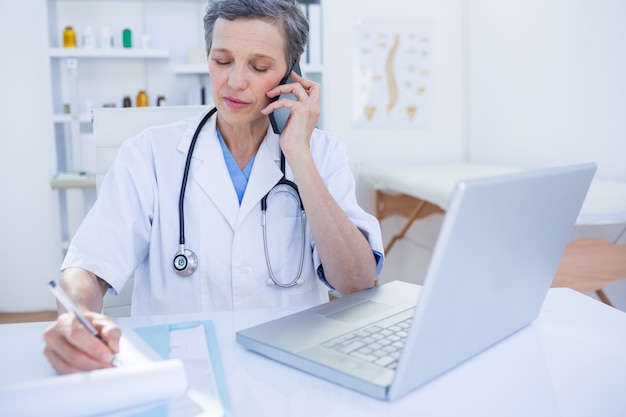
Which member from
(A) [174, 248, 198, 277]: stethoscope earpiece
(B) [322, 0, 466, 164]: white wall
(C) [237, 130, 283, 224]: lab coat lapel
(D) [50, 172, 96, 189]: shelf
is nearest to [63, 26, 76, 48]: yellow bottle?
(D) [50, 172, 96, 189]: shelf

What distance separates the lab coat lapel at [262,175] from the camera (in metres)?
1.25

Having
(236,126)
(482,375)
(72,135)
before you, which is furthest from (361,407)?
(72,135)

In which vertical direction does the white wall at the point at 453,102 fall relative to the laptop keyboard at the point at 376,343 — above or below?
above

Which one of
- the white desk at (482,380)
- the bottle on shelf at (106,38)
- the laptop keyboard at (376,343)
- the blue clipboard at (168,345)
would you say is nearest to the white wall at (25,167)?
the bottle on shelf at (106,38)

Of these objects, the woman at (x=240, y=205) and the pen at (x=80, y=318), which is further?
the woman at (x=240, y=205)

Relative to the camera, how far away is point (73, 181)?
109 inches

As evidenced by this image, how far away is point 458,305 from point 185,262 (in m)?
0.71

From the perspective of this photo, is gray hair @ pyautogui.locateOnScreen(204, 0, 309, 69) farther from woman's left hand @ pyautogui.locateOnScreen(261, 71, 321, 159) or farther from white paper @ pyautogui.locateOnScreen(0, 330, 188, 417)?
white paper @ pyautogui.locateOnScreen(0, 330, 188, 417)

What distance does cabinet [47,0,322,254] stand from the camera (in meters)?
2.88

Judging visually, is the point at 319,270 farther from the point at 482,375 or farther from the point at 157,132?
the point at 482,375

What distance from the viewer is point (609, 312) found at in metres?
0.96

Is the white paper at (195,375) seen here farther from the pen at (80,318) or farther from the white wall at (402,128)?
the white wall at (402,128)

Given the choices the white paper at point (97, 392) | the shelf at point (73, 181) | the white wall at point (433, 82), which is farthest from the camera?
the white wall at point (433, 82)

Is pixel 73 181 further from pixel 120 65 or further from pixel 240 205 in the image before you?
pixel 240 205
